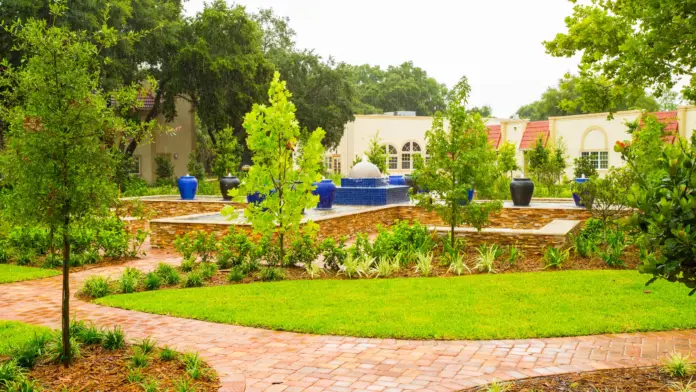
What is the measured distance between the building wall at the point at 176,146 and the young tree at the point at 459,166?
907 inches

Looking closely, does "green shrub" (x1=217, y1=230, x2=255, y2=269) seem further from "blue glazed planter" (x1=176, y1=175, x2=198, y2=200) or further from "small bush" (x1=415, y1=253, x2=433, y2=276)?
"blue glazed planter" (x1=176, y1=175, x2=198, y2=200)

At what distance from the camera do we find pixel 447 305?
776cm

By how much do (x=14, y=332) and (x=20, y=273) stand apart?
430 cm

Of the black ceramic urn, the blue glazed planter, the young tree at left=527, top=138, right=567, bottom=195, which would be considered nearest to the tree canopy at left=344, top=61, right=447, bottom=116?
the young tree at left=527, top=138, right=567, bottom=195

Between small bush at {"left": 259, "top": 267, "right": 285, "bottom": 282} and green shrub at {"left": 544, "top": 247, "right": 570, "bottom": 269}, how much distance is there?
4.35 meters

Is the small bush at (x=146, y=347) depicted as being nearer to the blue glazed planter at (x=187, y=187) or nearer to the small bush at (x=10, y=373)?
the small bush at (x=10, y=373)

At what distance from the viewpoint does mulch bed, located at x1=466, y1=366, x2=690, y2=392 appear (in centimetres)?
473

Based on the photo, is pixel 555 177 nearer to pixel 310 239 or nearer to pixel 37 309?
pixel 310 239

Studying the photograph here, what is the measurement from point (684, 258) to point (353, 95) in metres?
34.1

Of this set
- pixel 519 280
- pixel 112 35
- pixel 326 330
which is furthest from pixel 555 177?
pixel 112 35

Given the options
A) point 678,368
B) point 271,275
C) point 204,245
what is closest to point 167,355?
point 678,368

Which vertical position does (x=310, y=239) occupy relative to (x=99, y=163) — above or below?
below

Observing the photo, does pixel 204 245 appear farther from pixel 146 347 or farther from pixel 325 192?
pixel 325 192

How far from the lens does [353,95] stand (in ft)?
123
